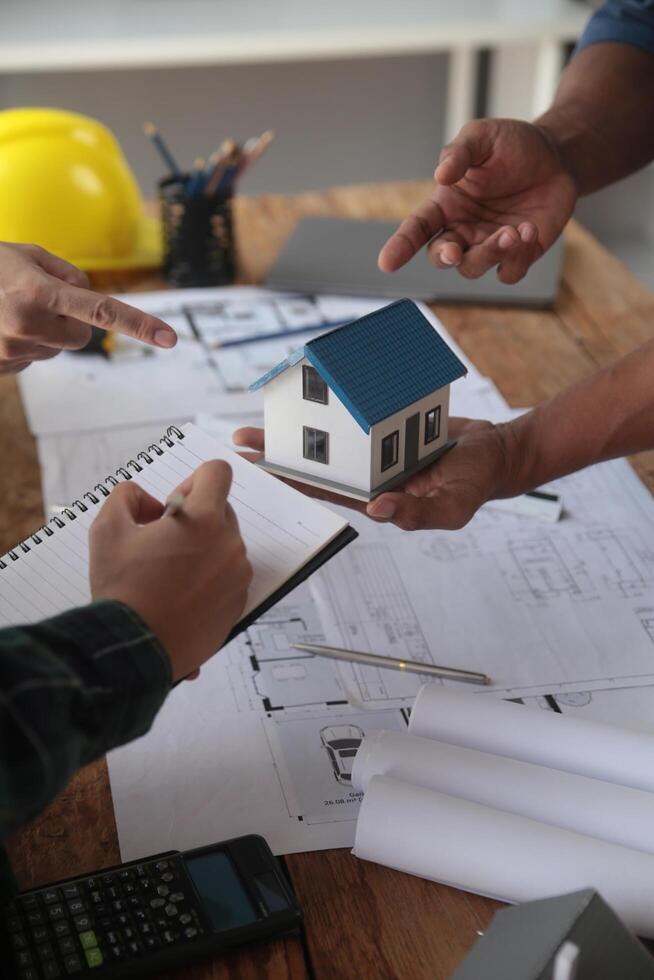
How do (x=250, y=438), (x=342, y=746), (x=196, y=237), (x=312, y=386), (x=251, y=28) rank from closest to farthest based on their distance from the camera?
(x=342, y=746) < (x=312, y=386) < (x=250, y=438) < (x=196, y=237) < (x=251, y=28)

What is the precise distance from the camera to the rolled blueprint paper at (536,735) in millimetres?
744

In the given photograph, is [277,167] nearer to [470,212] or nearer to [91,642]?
[470,212]

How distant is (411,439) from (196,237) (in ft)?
2.50

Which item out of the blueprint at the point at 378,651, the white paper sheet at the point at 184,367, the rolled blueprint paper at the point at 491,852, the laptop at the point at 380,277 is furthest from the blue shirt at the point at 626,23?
the rolled blueprint paper at the point at 491,852

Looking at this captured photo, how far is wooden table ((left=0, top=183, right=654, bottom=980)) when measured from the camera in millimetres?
680

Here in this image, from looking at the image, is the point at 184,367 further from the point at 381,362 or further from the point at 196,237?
the point at 381,362

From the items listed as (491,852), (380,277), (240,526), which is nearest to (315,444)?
(240,526)

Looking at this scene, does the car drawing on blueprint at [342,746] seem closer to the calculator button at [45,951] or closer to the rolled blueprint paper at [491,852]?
the rolled blueprint paper at [491,852]

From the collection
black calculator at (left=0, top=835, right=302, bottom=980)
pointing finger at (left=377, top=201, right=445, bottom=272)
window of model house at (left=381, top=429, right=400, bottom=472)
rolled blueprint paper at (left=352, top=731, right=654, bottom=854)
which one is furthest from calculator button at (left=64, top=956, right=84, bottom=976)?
pointing finger at (left=377, top=201, right=445, bottom=272)

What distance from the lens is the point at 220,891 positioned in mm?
692

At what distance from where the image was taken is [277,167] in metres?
3.51

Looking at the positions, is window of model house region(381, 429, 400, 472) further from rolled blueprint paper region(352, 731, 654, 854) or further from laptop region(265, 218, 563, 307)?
laptop region(265, 218, 563, 307)

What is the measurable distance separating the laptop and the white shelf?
0.93m

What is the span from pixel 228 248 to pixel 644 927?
1206 millimetres
